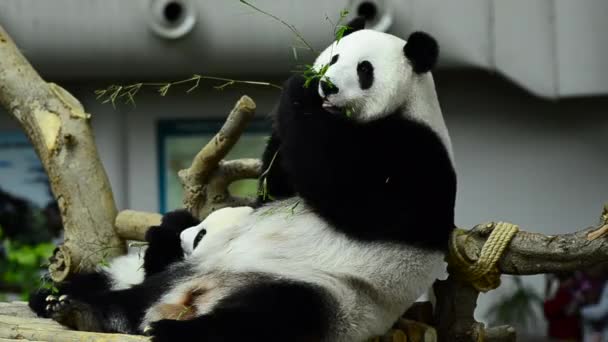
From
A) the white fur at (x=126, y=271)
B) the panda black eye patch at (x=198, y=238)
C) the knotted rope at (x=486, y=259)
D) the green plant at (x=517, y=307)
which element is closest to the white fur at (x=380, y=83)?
the knotted rope at (x=486, y=259)

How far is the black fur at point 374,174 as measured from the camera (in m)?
3.22

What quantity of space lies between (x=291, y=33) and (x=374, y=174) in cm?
358

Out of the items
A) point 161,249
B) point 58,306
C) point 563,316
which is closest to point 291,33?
point 563,316

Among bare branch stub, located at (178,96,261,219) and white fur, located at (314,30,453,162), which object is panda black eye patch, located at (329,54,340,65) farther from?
bare branch stub, located at (178,96,261,219)

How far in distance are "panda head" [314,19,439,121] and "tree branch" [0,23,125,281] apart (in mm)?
1347

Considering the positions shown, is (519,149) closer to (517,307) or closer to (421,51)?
(517,307)

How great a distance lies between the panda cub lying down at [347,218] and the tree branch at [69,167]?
82cm

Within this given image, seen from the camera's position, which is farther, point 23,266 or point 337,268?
point 23,266

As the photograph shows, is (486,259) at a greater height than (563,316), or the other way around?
(486,259)

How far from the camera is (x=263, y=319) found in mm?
2920

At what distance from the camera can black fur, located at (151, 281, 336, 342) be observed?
2.85 meters

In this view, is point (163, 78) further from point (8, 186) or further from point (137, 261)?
point (137, 261)

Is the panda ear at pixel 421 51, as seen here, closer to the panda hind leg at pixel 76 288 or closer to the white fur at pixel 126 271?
the white fur at pixel 126 271

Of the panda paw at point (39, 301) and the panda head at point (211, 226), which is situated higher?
the panda head at point (211, 226)
